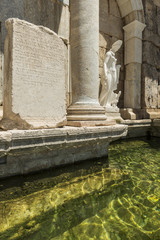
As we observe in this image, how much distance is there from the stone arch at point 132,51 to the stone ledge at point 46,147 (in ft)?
12.0

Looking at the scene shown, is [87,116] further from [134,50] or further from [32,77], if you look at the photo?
[134,50]

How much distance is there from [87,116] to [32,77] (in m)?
1.13

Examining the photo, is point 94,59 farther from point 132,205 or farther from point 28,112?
point 132,205

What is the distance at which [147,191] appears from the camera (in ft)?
6.68

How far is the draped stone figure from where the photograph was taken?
534 centimetres

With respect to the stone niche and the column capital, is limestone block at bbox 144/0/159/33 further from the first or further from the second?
the stone niche

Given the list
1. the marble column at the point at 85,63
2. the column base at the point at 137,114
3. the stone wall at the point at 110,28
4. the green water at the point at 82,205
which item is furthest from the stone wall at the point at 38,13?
the column base at the point at 137,114

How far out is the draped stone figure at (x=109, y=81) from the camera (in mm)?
5344

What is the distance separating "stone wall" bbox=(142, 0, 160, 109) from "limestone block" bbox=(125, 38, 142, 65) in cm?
24

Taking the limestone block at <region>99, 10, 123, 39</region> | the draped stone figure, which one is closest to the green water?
the draped stone figure

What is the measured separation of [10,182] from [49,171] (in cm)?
55

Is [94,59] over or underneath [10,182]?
over

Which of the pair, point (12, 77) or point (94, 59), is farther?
point (94, 59)

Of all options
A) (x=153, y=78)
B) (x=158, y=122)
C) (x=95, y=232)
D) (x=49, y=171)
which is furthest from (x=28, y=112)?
(x=153, y=78)
